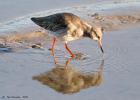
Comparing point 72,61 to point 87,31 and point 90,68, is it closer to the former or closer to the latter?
point 90,68

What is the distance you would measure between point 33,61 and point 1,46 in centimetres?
95

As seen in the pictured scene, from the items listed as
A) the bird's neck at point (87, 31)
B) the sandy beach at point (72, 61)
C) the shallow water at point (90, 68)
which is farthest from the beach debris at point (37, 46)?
the bird's neck at point (87, 31)

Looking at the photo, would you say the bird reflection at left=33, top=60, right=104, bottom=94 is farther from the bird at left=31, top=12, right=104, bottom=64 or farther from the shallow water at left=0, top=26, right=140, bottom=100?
the bird at left=31, top=12, right=104, bottom=64

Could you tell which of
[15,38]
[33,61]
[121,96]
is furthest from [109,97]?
[15,38]

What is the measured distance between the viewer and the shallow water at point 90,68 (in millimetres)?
6996

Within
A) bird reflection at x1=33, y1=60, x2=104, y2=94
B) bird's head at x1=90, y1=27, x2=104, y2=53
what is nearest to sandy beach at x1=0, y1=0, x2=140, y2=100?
bird reflection at x1=33, y1=60, x2=104, y2=94

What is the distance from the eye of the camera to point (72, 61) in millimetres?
8484

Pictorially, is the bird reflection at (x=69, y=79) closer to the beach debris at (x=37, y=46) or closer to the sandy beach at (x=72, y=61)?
the sandy beach at (x=72, y=61)

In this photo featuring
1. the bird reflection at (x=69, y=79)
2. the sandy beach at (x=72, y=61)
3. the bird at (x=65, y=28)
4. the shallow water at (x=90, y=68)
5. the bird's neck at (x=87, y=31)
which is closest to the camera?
the shallow water at (x=90, y=68)

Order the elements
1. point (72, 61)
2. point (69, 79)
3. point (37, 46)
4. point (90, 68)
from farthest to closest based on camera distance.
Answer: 1. point (37, 46)
2. point (72, 61)
3. point (90, 68)
4. point (69, 79)

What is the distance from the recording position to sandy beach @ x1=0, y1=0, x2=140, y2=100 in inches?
280

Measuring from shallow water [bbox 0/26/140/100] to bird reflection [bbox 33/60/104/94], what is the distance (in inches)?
2.5

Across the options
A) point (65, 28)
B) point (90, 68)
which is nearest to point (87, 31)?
point (65, 28)

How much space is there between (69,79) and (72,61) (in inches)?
30.8
